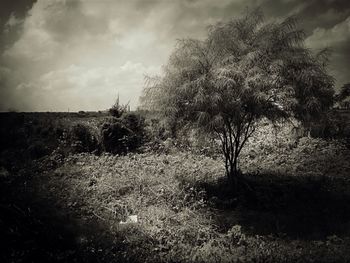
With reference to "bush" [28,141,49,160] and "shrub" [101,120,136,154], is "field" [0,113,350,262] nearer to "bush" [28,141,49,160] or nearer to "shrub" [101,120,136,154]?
"bush" [28,141,49,160]

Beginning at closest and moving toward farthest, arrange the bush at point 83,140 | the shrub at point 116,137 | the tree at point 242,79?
1. the tree at point 242,79
2. the bush at point 83,140
3. the shrub at point 116,137

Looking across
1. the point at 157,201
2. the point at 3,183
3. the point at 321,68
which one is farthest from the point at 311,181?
the point at 3,183

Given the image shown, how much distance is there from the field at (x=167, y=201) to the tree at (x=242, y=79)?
7.17 feet

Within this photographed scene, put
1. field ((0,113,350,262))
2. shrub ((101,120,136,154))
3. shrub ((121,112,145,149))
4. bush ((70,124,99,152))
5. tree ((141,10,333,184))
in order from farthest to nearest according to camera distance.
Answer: shrub ((121,112,145,149)) < shrub ((101,120,136,154)) < bush ((70,124,99,152)) < tree ((141,10,333,184)) < field ((0,113,350,262))

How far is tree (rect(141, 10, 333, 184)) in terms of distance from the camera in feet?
37.6

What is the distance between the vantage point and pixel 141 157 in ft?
57.2

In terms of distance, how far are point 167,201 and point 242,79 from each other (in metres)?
4.89

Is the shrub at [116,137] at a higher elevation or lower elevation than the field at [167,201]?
higher

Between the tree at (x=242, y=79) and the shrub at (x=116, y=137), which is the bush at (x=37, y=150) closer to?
the shrub at (x=116, y=137)

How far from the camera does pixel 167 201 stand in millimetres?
11992

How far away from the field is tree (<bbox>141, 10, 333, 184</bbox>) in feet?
7.17

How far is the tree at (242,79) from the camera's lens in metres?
11.5

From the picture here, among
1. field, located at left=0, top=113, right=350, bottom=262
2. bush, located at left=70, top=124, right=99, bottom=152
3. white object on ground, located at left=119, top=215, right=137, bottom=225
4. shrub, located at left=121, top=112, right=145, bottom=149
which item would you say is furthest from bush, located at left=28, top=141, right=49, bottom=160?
white object on ground, located at left=119, top=215, right=137, bottom=225

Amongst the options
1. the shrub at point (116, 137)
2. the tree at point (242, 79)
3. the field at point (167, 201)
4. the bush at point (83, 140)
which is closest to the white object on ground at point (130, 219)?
the field at point (167, 201)
